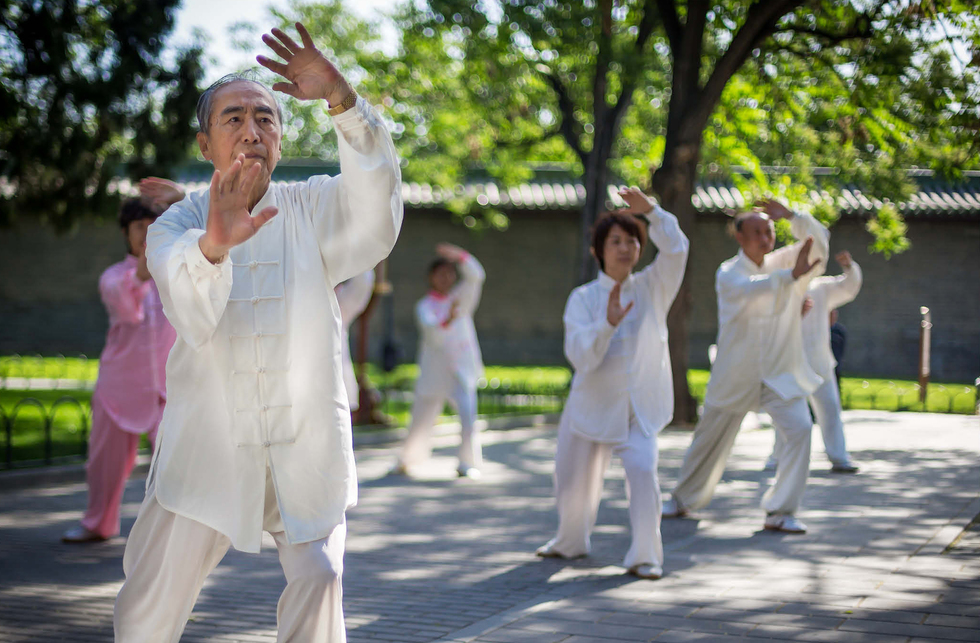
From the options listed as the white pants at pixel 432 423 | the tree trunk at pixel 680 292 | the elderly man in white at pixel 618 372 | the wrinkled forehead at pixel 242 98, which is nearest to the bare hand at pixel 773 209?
the elderly man in white at pixel 618 372

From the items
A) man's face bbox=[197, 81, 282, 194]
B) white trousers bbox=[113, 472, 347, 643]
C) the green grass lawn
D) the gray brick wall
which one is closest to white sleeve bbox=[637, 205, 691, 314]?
man's face bbox=[197, 81, 282, 194]

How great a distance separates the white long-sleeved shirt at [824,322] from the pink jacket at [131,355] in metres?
5.86

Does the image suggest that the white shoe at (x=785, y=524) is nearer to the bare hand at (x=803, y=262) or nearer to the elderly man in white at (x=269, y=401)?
the bare hand at (x=803, y=262)

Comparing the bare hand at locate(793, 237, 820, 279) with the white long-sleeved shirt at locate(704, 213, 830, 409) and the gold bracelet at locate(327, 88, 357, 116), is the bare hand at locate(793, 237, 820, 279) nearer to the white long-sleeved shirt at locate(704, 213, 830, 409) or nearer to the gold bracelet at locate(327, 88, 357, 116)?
the white long-sleeved shirt at locate(704, 213, 830, 409)

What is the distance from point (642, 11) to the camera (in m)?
16.8

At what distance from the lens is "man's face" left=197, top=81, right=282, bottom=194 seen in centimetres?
340

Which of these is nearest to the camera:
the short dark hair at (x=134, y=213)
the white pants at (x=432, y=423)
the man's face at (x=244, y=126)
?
the man's face at (x=244, y=126)

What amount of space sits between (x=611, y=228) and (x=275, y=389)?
3673 mm

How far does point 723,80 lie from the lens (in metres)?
14.0

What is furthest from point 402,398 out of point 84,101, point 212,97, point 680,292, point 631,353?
point 212,97

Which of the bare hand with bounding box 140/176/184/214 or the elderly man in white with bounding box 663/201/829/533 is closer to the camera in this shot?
the bare hand with bounding box 140/176/184/214

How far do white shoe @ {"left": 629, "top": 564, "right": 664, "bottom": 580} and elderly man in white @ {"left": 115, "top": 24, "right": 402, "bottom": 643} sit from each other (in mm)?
3098

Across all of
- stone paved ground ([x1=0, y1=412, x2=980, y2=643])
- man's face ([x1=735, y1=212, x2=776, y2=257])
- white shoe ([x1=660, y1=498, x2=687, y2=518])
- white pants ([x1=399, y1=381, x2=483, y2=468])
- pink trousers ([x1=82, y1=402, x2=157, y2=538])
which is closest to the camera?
stone paved ground ([x1=0, y1=412, x2=980, y2=643])

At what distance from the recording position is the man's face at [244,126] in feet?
11.2
